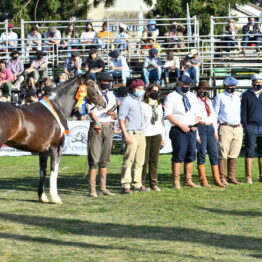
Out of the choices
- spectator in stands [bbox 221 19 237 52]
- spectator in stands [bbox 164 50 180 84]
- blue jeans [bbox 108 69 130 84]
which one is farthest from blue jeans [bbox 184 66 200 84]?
spectator in stands [bbox 221 19 237 52]

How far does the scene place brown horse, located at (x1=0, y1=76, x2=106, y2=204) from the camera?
39.8 ft

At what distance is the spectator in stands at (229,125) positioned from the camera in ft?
48.7

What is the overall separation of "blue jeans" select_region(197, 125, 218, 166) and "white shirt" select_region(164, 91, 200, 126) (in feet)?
1.38

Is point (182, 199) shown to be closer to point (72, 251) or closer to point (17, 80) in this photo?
point (72, 251)

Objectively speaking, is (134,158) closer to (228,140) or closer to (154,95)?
(154,95)

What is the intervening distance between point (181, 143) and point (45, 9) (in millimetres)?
22213

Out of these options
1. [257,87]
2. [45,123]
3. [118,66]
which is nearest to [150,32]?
[118,66]

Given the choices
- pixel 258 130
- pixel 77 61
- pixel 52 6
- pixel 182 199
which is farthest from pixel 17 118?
pixel 52 6

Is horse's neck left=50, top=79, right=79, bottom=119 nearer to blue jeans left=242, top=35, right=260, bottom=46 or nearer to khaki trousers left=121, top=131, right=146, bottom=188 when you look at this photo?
khaki trousers left=121, top=131, right=146, bottom=188

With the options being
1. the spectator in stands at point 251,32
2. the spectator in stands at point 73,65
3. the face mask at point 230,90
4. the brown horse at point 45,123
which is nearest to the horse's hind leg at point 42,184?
the brown horse at point 45,123

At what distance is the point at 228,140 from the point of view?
49.4 ft

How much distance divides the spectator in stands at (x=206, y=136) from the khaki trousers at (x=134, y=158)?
1.31 metres

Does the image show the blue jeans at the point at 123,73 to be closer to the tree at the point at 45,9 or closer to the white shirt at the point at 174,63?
the white shirt at the point at 174,63

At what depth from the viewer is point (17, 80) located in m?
23.5
